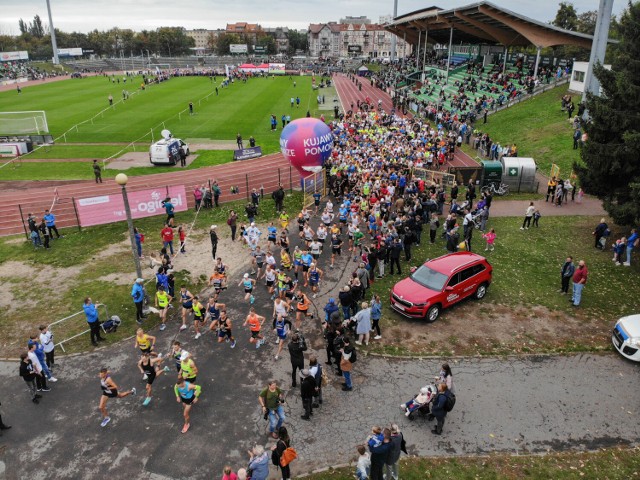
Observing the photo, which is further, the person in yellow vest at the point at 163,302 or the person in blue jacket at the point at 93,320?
the person in yellow vest at the point at 163,302

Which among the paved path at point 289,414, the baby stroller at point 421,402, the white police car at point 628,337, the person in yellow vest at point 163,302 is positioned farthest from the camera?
the person in yellow vest at point 163,302

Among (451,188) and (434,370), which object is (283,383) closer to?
(434,370)

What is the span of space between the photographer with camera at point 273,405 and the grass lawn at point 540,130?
24100 millimetres

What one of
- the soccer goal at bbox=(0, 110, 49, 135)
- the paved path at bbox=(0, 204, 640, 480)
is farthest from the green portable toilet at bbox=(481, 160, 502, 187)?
the soccer goal at bbox=(0, 110, 49, 135)

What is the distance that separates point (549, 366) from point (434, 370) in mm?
3162

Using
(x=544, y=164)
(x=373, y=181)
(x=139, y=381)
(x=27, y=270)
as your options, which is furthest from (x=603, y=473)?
(x=544, y=164)

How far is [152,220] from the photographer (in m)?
23.6

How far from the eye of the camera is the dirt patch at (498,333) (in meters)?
13.3

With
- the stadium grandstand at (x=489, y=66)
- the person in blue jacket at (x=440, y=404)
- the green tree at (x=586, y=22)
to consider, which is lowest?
the person in blue jacket at (x=440, y=404)

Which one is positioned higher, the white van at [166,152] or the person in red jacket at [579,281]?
the white van at [166,152]

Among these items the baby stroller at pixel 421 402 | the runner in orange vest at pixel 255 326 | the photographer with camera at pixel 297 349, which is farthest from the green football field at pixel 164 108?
the baby stroller at pixel 421 402

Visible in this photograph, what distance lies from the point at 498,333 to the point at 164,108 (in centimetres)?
5191

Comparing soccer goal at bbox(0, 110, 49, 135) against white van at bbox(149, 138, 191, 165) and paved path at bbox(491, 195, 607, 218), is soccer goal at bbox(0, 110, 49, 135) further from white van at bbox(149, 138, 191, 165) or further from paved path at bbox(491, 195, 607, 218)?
paved path at bbox(491, 195, 607, 218)

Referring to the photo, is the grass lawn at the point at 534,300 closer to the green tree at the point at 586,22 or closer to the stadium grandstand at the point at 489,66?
the stadium grandstand at the point at 489,66
